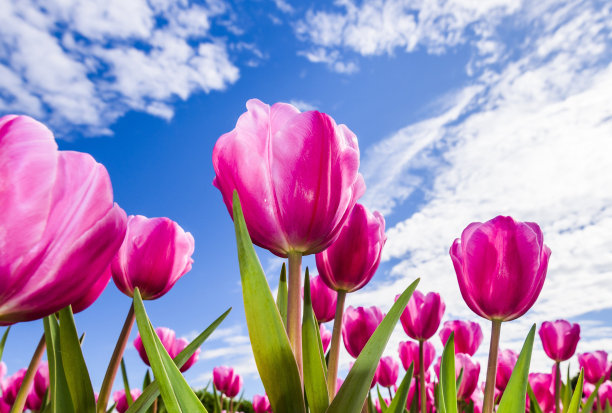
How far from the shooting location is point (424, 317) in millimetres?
3164

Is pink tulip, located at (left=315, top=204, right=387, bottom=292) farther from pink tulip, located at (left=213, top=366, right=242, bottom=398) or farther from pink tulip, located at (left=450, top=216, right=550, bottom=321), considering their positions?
pink tulip, located at (left=213, top=366, right=242, bottom=398)

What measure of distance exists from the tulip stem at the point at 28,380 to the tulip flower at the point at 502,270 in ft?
4.01

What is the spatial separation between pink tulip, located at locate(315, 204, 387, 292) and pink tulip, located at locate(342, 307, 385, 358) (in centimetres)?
92

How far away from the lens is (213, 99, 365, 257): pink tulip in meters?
1.11

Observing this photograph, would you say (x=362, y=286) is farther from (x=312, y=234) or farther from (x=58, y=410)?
(x=58, y=410)

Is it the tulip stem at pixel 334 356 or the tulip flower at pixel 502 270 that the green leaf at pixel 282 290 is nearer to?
the tulip stem at pixel 334 356

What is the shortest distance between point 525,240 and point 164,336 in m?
2.88

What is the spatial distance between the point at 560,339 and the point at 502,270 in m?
2.86

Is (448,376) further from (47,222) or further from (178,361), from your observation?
(47,222)

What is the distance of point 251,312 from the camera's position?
0.97m

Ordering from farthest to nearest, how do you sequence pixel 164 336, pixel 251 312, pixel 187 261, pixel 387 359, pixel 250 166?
pixel 387 359 → pixel 164 336 → pixel 187 261 → pixel 250 166 → pixel 251 312

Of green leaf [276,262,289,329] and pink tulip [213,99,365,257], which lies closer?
pink tulip [213,99,365,257]

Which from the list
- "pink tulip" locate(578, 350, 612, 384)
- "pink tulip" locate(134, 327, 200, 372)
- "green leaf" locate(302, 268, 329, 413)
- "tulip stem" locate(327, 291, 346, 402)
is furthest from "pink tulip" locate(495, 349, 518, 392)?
"green leaf" locate(302, 268, 329, 413)

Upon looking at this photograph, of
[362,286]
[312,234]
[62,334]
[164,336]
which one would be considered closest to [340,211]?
[312,234]
